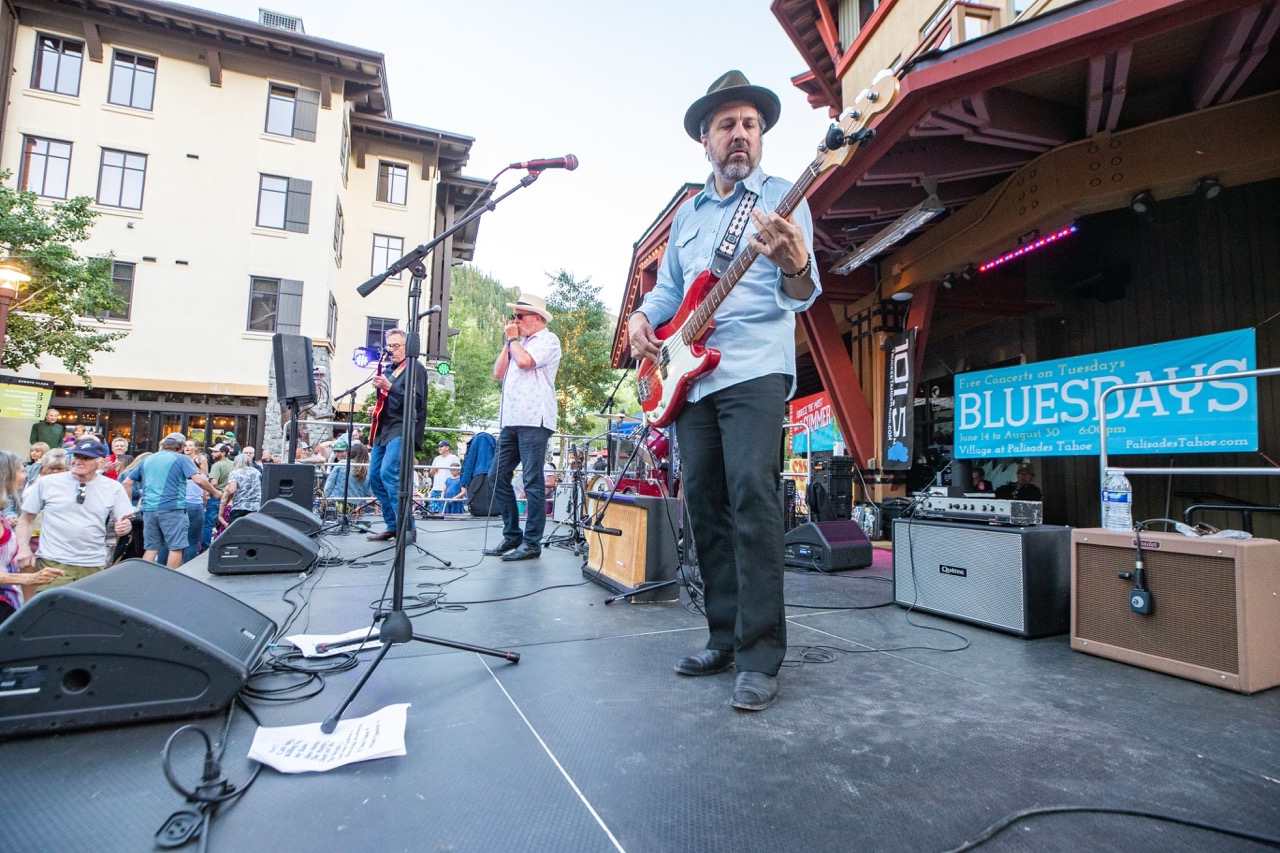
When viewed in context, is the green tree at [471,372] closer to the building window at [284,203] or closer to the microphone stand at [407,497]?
the building window at [284,203]

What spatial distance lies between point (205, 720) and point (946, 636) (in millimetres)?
2749

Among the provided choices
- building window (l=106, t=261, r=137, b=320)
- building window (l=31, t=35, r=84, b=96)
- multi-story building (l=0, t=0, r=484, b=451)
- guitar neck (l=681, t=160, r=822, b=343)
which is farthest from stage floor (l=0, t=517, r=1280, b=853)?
building window (l=31, t=35, r=84, b=96)

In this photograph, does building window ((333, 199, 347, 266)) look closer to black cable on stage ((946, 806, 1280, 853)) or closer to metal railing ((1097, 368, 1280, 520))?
metal railing ((1097, 368, 1280, 520))

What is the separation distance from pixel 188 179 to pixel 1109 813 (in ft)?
66.6

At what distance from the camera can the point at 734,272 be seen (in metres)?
1.98

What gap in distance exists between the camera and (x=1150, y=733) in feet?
5.39

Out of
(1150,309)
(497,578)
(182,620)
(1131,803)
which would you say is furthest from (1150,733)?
(1150,309)

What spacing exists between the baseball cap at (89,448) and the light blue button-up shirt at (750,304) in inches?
185

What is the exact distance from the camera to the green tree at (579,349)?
23.8m

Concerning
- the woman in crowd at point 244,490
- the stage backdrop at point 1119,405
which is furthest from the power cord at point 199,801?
the woman in crowd at point 244,490

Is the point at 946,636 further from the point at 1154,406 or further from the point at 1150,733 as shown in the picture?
the point at 1154,406

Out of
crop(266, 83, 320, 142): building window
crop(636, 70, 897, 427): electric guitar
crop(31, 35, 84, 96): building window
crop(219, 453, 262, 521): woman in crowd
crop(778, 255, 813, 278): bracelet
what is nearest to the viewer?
crop(778, 255, 813, 278): bracelet

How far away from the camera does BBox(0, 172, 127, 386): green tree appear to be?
12.5 metres

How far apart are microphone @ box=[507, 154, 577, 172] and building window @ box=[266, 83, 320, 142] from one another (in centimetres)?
1754
